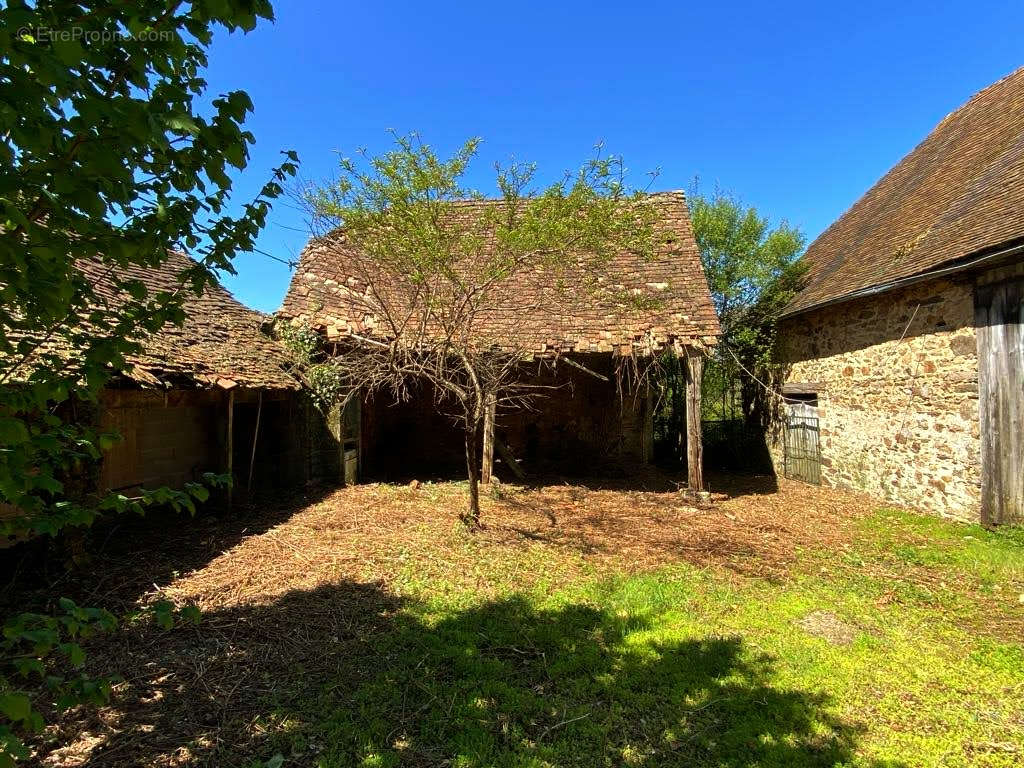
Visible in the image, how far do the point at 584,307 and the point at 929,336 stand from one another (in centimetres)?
523

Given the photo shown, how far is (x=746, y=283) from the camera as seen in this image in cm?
1224

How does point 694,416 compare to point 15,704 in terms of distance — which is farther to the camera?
point 694,416

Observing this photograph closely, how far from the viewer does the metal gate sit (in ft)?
34.5

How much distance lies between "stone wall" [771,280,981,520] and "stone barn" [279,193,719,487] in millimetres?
2824

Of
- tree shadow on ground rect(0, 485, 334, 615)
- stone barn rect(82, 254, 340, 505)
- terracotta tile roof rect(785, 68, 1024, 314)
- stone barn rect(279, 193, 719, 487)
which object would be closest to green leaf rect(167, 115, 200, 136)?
tree shadow on ground rect(0, 485, 334, 615)

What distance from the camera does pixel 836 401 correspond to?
981 centimetres

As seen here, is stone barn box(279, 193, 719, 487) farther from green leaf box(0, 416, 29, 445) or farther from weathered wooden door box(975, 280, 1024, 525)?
green leaf box(0, 416, 29, 445)

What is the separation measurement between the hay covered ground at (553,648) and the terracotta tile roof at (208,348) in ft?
6.85

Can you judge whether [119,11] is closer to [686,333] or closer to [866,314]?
[686,333]

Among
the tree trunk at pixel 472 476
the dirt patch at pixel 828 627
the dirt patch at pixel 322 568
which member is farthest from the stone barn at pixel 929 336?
the tree trunk at pixel 472 476

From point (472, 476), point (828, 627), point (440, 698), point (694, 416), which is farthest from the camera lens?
point (694, 416)

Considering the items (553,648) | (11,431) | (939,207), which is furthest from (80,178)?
(939,207)

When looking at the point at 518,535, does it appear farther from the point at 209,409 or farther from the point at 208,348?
the point at 209,409

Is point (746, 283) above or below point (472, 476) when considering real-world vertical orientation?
above
